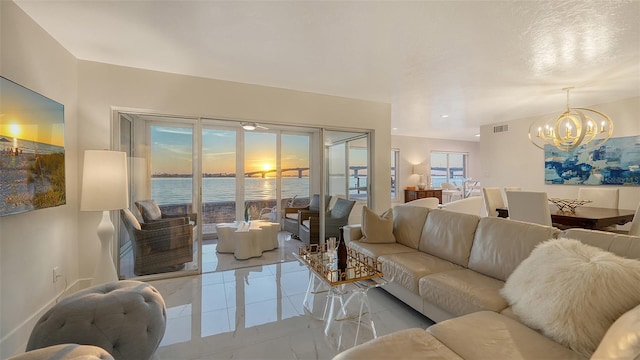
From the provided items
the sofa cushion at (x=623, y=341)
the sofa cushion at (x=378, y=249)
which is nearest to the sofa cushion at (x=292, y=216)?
the sofa cushion at (x=378, y=249)

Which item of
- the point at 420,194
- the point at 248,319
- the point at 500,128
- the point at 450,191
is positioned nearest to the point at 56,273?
the point at 248,319

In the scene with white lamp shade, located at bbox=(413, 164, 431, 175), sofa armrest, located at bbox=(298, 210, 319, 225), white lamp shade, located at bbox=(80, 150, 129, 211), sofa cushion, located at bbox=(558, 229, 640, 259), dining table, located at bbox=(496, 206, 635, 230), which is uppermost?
white lamp shade, located at bbox=(413, 164, 431, 175)

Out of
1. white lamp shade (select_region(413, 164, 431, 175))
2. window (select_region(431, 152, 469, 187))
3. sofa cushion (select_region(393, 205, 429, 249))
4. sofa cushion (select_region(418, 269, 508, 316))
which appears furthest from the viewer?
window (select_region(431, 152, 469, 187))

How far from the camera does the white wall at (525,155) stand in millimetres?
4398

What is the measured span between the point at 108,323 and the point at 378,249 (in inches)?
92.8

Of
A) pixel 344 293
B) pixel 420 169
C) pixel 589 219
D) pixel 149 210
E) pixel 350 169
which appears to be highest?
pixel 420 169

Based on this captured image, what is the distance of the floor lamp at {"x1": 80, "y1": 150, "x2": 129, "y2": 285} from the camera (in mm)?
2340

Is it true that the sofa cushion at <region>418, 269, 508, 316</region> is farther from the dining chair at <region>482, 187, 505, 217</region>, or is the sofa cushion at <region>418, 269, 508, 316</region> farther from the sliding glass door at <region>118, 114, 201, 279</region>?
the sliding glass door at <region>118, 114, 201, 279</region>

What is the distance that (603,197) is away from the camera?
13.6ft

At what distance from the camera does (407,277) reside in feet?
7.59

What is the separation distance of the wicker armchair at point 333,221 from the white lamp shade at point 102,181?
2.77m

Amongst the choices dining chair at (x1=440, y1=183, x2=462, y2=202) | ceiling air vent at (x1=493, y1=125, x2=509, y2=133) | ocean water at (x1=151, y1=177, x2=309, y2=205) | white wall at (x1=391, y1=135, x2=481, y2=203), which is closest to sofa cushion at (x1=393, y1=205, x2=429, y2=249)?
ocean water at (x1=151, y1=177, x2=309, y2=205)

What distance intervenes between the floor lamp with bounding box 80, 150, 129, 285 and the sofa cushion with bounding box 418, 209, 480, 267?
3058 mm

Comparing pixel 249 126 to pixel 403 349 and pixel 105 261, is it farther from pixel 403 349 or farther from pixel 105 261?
pixel 403 349
